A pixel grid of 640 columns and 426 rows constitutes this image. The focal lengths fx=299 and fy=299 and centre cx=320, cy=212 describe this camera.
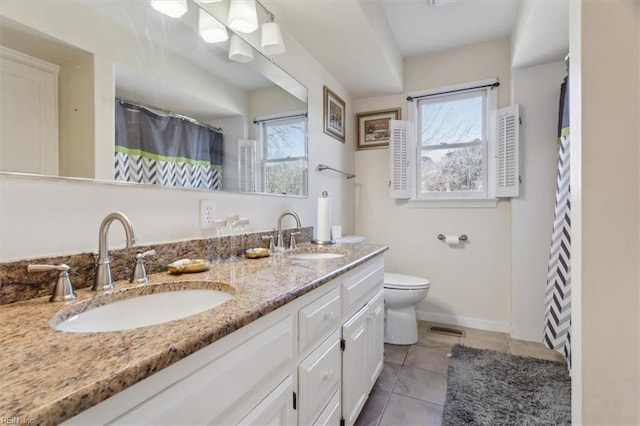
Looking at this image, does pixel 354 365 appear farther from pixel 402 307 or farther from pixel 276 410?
pixel 402 307

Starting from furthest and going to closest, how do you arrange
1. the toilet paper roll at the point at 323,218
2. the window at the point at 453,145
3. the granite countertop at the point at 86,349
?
the window at the point at 453,145 → the toilet paper roll at the point at 323,218 → the granite countertop at the point at 86,349

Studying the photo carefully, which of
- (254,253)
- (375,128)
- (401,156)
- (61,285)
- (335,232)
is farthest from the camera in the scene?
(375,128)

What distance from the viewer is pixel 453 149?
8.77 feet

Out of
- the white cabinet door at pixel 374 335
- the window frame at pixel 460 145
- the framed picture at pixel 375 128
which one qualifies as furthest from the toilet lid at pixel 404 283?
the framed picture at pixel 375 128

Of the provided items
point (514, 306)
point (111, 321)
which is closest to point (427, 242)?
point (514, 306)

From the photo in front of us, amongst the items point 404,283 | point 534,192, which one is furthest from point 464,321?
point 534,192

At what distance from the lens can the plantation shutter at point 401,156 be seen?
2.73 meters

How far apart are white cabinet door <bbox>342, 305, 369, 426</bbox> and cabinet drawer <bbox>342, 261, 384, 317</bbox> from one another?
0.17 feet

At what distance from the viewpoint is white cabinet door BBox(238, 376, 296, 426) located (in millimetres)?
672

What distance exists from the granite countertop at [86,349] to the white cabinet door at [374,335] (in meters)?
0.83

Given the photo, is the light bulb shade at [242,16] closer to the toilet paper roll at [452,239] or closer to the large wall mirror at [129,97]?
the large wall mirror at [129,97]

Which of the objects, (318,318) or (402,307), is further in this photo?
(402,307)

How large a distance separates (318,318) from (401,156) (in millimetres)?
2096

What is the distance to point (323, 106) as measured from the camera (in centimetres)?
230
